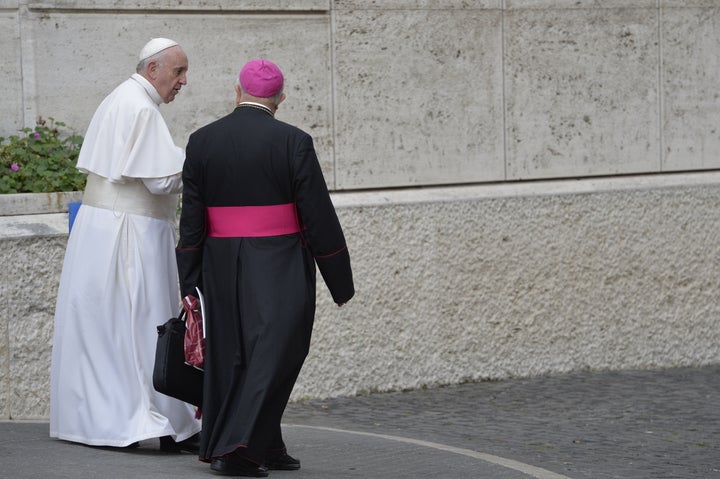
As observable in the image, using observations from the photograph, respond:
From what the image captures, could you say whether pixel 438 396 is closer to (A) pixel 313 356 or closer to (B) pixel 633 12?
(A) pixel 313 356

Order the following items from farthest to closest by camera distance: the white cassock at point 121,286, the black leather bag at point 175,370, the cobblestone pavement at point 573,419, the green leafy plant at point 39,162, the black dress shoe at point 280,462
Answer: the green leafy plant at point 39,162 < the cobblestone pavement at point 573,419 < the white cassock at point 121,286 < the black dress shoe at point 280,462 < the black leather bag at point 175,370

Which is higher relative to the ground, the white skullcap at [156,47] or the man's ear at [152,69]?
the white skullcap at [156,47]

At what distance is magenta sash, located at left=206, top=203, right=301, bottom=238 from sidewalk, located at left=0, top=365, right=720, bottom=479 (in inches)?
39.7

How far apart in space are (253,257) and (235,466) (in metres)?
0.86

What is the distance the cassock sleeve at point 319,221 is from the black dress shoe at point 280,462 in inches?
29.1

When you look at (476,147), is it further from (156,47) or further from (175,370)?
(175,370)

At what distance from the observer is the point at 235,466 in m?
5.37

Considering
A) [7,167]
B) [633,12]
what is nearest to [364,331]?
[7,167]

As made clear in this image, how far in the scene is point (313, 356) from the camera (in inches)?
321

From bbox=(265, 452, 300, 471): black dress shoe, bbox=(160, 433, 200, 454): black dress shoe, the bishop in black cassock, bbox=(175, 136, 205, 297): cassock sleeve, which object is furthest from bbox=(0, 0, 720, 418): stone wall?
bbox=(265, 452, 300, 471): black dress shoe

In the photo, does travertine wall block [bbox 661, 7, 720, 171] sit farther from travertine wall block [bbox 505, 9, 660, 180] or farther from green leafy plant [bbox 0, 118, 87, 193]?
green leafy plant [bbox 0, 118, 87, 193]

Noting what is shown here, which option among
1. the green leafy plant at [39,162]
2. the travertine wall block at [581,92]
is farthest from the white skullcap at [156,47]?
the travertine wall block at [581,92]

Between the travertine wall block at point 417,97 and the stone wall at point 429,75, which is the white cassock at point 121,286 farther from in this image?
the travertine wall block at point 417,97

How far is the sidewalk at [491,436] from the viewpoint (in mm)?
5684
